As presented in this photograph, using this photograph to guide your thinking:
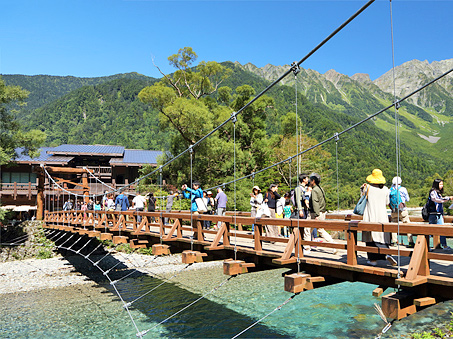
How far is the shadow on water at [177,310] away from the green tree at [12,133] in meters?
7.35

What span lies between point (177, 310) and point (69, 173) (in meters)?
17.4

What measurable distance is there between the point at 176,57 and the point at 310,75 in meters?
177

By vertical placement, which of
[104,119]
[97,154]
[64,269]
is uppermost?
[104,119]

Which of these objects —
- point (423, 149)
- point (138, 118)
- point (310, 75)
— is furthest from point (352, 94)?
point (138, 118)

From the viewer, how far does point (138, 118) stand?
196ft

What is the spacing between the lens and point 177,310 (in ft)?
39.5

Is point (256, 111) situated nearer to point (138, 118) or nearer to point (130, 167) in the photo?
point (130, 167)

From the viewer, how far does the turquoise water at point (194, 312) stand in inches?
393

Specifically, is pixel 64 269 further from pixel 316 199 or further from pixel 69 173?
pixel 316 199

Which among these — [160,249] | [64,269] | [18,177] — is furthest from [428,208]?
[18,177]

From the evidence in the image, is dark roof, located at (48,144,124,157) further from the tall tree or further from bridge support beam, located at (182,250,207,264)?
bridge support beam, located at (182,250,207,264)

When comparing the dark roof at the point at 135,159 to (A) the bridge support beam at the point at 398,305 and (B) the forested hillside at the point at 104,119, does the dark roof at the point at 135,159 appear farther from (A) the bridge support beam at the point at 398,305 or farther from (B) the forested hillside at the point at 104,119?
(A) the bridge support beam at the point at 398,305

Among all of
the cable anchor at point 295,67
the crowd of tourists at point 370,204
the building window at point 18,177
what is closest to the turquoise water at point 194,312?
the crowd of tourists at point 370,204

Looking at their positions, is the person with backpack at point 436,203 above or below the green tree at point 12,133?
below
